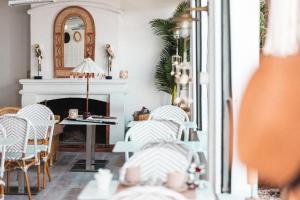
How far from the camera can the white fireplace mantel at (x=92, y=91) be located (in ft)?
28.1

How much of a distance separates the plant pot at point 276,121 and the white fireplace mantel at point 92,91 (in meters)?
7.98

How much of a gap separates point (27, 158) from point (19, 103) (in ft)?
14.2

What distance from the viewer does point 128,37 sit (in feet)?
29.7

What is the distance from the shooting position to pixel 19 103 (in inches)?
367

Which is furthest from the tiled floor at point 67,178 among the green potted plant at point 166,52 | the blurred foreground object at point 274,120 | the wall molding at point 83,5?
the blurred foreground object at point 274,120

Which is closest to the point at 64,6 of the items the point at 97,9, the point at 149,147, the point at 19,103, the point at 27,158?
the point at 97,9

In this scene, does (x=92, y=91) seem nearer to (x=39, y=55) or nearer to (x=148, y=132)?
(x=39, y=55)

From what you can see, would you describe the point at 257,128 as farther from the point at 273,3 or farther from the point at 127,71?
the point at 127,71

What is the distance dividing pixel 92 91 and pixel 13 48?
2.07 meters

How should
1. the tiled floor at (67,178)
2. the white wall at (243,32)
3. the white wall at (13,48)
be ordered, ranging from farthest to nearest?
the white wall at (13,48) → the tiled floor at (67,178) → the white wall at (243,32)

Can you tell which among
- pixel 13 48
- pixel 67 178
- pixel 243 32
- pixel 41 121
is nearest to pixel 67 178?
pixel 67 178

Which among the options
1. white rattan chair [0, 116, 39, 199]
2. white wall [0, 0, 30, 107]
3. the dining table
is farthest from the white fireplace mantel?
white rattan chair [0, 116, 39, 199]

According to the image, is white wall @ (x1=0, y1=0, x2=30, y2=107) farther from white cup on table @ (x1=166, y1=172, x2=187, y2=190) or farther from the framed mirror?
white cup on table @ (x1=166, y1=172, x2=187, y2=190)

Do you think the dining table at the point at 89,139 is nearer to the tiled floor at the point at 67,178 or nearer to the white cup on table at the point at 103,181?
the tiled floor at the point at 67,178
